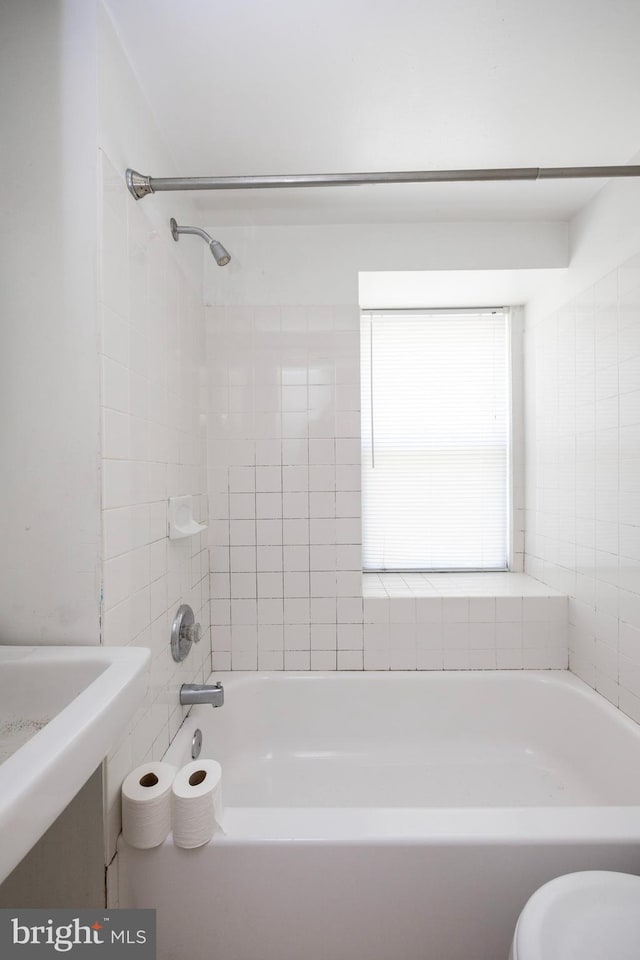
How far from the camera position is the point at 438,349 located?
220cm

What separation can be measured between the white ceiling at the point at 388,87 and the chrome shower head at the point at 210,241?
0.51 ft

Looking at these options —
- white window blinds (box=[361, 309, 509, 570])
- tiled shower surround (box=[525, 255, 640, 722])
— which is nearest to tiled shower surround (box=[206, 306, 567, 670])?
tiled shower surround (box=[525, 255, 640, 722])

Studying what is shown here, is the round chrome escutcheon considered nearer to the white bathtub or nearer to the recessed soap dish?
the white bathtub

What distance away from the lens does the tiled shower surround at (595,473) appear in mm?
1382

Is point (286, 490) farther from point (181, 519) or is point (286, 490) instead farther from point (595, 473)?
point (595, 473)

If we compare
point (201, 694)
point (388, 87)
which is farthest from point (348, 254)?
point (201, 694)

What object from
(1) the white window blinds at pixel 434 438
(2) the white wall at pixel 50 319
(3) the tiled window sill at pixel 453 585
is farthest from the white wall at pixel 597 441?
(2) the white wall at pixel 50 319

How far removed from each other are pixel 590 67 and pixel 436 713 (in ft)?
6.94

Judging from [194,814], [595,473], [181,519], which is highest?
[595,473]

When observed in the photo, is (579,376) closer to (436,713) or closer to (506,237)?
(506,237)

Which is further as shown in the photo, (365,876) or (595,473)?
(595,473)

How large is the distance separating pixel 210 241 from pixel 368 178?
1.69 ft

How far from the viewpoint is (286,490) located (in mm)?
1815

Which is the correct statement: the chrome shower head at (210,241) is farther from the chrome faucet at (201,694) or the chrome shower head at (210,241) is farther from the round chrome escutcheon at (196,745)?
the round chrome escutcheon at (196,745)
